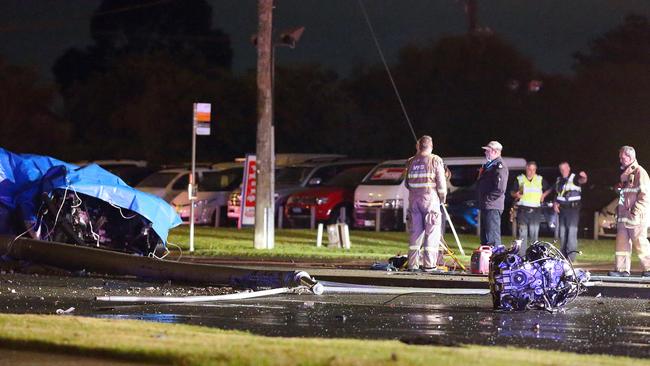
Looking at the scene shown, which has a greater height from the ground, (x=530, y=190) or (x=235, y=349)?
(x=530, y=190)

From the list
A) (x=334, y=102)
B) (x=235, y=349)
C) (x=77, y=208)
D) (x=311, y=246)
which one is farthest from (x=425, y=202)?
(x=334, y=102)

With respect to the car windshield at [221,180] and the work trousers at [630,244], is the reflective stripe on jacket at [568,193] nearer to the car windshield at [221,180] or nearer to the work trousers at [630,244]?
the work trousers at [630,244]

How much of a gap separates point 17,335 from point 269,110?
44.1 ft

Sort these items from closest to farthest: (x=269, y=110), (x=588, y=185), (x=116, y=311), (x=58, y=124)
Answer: (x=116, y=311)
(x=269, y=110)
(x=588, y=185)
(x=58, y=124)

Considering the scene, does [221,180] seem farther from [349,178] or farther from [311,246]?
[311,246]

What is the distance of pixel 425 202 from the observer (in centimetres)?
1695

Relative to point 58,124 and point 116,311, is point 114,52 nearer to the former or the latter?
point 58,124

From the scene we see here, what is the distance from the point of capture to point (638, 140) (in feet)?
155

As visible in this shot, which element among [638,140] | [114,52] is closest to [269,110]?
[638,140]

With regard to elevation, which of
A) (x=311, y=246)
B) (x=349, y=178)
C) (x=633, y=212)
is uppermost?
(x=349, y=178)

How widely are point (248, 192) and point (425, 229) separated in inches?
412

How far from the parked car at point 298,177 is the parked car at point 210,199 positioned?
549mm

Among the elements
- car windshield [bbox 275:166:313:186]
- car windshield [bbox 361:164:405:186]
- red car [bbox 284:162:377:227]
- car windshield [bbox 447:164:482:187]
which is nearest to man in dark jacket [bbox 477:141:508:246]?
car windshield [bbox 361:164:405:186]

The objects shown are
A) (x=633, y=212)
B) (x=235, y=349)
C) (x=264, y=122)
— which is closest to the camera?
(x=235, y=349)
